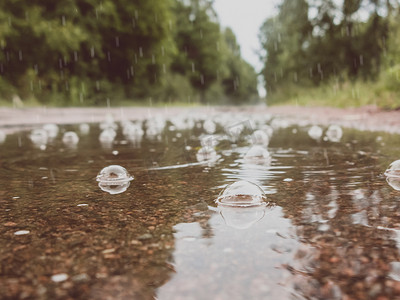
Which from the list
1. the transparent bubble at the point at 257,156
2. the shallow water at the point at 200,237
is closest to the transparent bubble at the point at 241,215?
the shallow water at the point at 200,237

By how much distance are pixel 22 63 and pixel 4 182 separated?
64.0 feet

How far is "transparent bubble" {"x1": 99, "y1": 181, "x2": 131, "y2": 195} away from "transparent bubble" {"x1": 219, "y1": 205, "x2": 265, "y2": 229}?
776 mm

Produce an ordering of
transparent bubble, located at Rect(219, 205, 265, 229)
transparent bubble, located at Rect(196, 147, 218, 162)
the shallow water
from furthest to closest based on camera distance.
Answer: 1. transparent bubble, located at Rect(196, 147, 218, 162)
2. transparent bubble, located at Rect(219, 205, 265, 229)
3. the shallow water

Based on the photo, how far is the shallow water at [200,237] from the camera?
130 cm

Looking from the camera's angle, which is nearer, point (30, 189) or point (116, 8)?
point (30, 189)

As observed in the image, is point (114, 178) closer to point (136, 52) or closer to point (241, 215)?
point (241, 215)

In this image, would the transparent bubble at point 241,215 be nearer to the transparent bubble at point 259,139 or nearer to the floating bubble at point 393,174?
the floating bubble at point 393,174

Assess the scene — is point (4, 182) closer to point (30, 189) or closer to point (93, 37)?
point (30, 189)

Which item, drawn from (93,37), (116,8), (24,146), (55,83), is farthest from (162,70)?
(24,146)

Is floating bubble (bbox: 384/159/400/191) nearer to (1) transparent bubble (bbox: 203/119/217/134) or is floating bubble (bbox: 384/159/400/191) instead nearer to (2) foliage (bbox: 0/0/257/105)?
(1) transparent bubble (bbox: 203/119/217/134)

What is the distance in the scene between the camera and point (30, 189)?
9.18ft

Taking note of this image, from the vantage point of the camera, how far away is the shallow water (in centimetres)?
130

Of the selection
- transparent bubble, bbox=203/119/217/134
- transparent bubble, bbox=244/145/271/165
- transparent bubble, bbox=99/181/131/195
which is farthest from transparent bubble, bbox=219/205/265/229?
transparent bubble, bbox=203/119/217/134

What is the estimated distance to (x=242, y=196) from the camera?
2.26 metres
